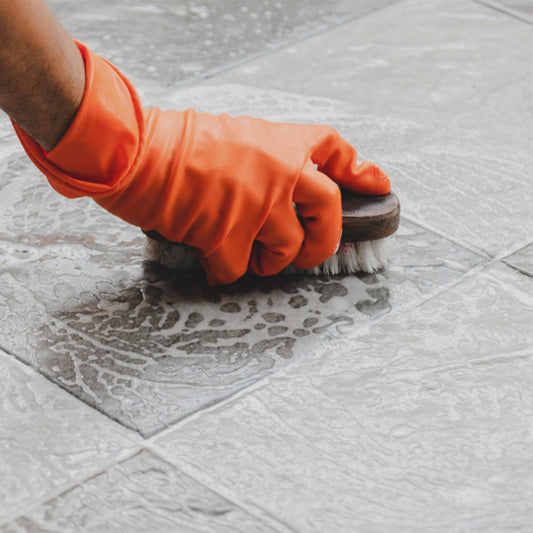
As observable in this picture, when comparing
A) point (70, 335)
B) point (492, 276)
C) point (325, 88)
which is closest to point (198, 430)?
point (70, 335)

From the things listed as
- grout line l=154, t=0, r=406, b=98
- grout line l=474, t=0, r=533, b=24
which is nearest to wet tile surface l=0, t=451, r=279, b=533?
grout line l=154, t=0, r=406, b=98

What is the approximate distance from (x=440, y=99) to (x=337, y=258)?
24.2 inches

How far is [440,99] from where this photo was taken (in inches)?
64.3

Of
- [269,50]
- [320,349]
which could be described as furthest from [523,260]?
[269,50]

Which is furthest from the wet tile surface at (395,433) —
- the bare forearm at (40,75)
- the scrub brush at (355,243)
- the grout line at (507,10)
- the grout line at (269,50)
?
the grout line at (507,10)

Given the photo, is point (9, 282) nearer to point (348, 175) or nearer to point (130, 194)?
point (130, 194)

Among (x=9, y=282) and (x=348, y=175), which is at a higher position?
(x=348, y=175)

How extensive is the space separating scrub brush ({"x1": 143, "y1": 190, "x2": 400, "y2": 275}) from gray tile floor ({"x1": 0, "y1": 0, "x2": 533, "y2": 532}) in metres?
0.02

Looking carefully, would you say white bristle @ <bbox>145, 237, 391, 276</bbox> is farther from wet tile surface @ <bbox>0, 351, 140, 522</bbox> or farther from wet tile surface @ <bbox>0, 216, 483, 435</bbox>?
wet tile surface @ <bbox>0, 351, 140, 522</bbox>

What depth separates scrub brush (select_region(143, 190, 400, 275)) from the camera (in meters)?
1.12

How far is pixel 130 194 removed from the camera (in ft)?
3.38

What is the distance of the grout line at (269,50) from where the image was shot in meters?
1.68

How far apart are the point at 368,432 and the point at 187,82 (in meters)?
0.97

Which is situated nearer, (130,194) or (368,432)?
(368,432)
